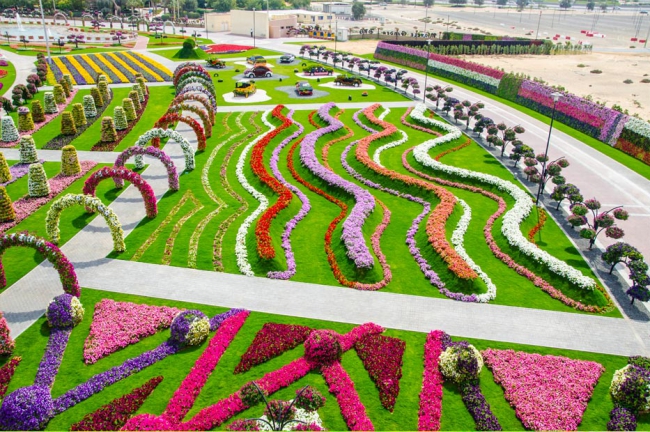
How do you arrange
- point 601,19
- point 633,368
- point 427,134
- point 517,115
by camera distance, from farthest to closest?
point 601,19
point 517,115
point 427,134
point 633,368

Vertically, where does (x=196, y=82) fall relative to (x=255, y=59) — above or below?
below

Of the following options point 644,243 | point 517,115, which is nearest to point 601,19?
point 517,115

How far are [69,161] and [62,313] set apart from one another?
17.7 metres

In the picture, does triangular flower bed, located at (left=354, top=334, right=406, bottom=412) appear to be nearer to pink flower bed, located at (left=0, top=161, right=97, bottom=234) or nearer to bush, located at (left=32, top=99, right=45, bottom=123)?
pink flower bed, located at (left=0, top=161, right=97, bottom=234)

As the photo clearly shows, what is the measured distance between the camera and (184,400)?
16203 millimetres

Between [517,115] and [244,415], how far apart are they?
46.3 m

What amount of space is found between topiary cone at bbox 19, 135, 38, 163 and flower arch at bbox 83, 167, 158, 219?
10974 millimetres

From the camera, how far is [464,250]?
2550 centimetres

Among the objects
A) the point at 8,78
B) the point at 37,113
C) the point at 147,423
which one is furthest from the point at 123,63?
the point at 147,423

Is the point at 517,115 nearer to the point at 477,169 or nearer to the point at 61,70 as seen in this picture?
the point at 477,169

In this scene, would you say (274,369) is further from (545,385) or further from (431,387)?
(545,385)

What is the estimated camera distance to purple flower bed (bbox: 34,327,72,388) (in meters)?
17.0

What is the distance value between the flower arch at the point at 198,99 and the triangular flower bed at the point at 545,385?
109 ft

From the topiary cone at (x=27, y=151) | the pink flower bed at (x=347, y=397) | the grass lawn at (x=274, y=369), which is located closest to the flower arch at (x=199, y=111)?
the topiary cone at (x=27, y=151)
